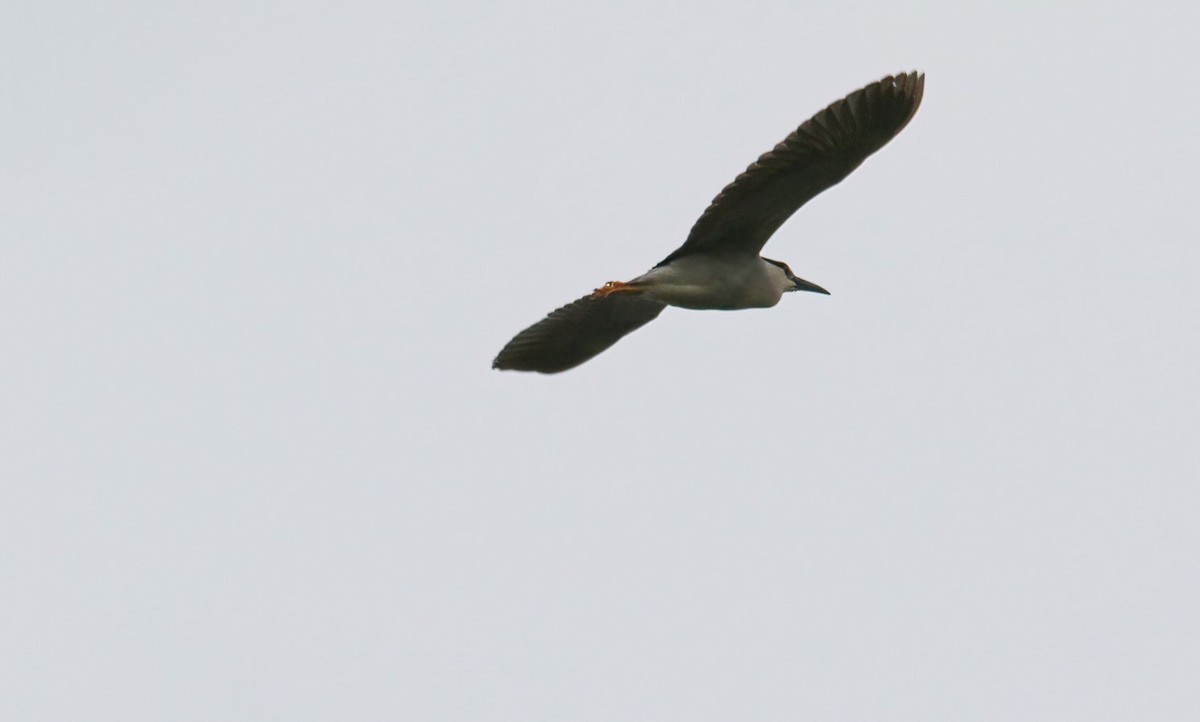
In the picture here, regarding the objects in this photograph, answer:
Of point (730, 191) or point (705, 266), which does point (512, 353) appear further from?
point (730, 191)

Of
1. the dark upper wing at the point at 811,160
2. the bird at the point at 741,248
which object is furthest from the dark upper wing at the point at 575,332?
the dark upper wing at the point at 811,160

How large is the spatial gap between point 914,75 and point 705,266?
2122mm

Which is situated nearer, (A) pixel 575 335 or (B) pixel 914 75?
(B) pixel 914 75

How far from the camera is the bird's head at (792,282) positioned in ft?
37.9

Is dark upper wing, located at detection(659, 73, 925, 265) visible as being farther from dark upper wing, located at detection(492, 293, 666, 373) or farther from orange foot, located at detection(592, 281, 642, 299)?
dark upper wing, located at detection(492, 293, 666, 373)

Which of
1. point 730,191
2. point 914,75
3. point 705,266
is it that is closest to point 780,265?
point 705,266

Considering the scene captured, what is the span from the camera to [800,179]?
9.91 metres

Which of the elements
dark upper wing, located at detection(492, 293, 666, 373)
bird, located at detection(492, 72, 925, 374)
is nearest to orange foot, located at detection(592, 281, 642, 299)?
bird, located at detection(492, 72, 925, 374)

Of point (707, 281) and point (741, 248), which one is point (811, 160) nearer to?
point (741, 248)

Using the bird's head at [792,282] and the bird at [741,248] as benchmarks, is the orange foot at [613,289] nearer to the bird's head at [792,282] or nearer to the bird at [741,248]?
the bird at [741,248]

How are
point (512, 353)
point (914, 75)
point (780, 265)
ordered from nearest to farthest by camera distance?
point (914, 75)
point (780, 265)
point (512, 353)

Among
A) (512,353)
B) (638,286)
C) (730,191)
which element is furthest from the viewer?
(512,353)

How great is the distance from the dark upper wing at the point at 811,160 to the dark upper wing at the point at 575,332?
1416mm

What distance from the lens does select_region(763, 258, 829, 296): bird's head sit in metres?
11.6
